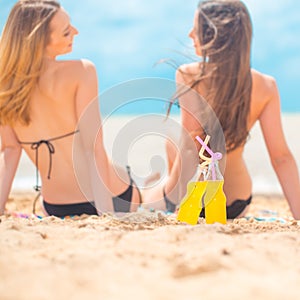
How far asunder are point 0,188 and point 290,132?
477 inches

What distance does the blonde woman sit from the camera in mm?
2955

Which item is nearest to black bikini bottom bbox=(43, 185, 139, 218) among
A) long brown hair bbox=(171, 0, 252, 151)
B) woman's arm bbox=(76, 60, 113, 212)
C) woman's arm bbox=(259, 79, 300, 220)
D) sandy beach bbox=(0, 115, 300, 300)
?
woman's arm bbox=(76, 60, 113, 212)

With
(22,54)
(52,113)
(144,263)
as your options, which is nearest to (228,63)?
(52,113)

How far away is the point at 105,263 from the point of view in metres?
1.25

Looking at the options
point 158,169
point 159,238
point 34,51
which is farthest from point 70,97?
point 159,238

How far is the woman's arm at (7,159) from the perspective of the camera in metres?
2.98

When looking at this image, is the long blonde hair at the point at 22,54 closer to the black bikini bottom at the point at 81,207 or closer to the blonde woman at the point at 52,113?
the blonde woman at the point at 52,113

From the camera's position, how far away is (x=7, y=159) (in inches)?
121

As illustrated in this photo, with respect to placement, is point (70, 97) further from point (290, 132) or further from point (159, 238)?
point (290, 132)

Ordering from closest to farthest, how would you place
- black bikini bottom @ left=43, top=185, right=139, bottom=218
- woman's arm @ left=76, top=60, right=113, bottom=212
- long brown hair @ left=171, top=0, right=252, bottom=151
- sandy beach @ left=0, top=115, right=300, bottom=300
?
1. sandy beach @ left=0, top=115, right=300, bottom=300
2. woman's arm @ left=76, top=60, right=113, bottom=212
3. long brown hair @ left=171, top=0, right=252, bottom=151
4. black bikini bottom @ left=43, top=185, right=139, bottom=218

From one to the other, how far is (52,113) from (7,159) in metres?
0.38

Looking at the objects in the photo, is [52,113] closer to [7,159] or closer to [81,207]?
[7,159]

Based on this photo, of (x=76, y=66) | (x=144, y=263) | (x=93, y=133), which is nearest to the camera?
(x=144, y=263)

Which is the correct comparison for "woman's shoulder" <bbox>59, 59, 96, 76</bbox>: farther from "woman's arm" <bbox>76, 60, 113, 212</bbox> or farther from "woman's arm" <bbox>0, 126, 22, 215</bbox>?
"woman's arm" <bbox>0, 126, 22, 215</bbox>
